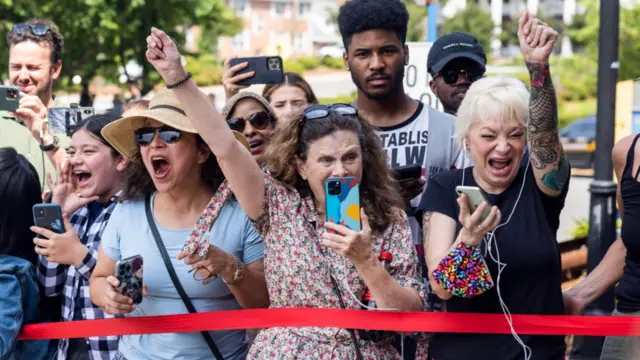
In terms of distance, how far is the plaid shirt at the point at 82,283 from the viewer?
4160 mm

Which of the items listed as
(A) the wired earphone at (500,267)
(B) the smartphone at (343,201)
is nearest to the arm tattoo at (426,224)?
(A) the wired earphone at (500,267)

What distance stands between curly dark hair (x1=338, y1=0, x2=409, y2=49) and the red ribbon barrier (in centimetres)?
177

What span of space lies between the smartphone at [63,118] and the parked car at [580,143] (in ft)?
77.9

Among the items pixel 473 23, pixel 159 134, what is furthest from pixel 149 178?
pixel 473 23

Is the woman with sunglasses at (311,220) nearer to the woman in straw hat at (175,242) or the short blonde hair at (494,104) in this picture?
the woman in straw hat at (175,242)

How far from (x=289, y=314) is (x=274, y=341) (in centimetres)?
12

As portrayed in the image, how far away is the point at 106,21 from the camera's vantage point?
2194 cm

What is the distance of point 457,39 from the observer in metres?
5.29

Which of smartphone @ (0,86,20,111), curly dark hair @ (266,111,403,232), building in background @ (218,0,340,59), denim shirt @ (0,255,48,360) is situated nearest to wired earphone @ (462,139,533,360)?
curly dark hair @ (266,111,403,232)

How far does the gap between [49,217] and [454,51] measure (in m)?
2.58

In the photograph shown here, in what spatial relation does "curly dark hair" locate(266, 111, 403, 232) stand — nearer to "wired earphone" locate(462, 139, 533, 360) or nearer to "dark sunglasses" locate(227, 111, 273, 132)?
"wired earphone" locate(462, 139, 533, 360)

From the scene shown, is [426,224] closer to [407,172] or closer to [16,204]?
[407,172]

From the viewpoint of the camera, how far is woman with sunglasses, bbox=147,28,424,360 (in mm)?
3447

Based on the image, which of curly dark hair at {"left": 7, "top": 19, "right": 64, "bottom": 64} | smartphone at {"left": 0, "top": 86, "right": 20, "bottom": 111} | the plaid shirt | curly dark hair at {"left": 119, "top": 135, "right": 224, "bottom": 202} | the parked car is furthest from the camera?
the parked car
